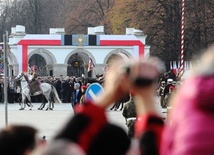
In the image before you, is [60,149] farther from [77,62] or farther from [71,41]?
[77,62]

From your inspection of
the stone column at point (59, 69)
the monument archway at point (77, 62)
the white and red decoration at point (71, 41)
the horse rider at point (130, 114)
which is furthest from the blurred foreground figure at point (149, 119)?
the monument archway at point (77, 62)

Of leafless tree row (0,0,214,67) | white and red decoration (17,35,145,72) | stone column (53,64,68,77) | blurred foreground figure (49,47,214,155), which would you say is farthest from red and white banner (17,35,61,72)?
blurred foreground figure (49,47,214,155)

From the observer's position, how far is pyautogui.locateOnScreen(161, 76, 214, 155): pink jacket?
129 inches

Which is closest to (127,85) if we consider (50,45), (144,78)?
(144,78)

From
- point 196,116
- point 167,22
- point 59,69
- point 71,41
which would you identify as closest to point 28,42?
point 71,41

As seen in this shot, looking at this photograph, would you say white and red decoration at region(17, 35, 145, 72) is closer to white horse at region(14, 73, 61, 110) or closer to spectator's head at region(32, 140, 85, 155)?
white horse at region(14, 73, 61, 110)

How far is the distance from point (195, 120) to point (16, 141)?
3.08 ft

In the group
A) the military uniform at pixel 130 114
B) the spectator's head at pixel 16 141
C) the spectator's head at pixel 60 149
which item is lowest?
the military uniform at pixel 130 114

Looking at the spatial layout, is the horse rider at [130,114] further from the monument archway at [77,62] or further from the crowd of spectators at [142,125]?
the monument archway at [77,62]

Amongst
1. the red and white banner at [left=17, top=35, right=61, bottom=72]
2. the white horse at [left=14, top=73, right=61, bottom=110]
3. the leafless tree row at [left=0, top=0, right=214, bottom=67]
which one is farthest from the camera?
the leafless tree row at [left=0, top=0, right=214, bottom=67]

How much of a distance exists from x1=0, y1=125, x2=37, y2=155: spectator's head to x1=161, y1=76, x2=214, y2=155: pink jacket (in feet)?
2.54

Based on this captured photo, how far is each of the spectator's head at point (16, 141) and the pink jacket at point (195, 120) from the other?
0.77 meters

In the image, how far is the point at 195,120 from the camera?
10.9 ft

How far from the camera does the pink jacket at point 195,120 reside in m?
3.27
